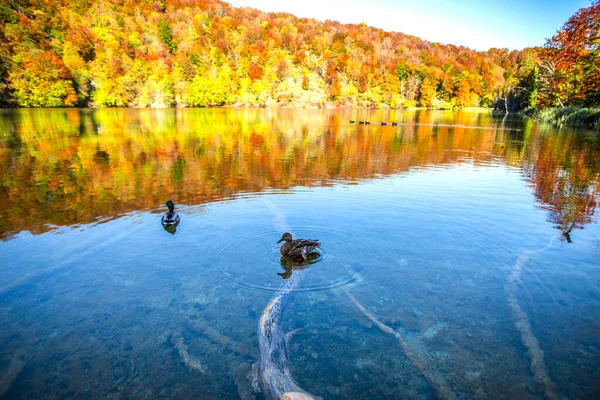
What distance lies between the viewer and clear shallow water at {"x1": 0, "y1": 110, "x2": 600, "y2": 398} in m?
5.07

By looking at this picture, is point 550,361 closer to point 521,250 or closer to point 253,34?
point 521,250

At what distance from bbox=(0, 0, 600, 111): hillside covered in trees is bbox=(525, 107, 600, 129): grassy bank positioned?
292 inches

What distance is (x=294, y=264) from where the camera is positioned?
832 cm

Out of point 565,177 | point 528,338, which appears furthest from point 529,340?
point 565,177

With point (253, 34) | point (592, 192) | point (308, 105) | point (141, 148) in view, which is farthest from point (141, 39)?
point (592, 192)

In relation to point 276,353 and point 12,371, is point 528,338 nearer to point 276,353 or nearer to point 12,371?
point 276,353

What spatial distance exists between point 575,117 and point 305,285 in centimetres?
5944

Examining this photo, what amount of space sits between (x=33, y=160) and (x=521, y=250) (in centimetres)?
2809

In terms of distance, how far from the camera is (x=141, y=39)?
142 metres

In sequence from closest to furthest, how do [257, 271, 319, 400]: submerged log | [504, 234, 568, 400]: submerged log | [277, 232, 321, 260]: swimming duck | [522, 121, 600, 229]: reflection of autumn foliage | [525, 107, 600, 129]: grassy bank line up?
[257, 271, 319, 400]: submerged log < [504, 234, 568, 400]: submerged log < [277, 232, 321, 260]: swimming duck < [522, 121, 600, 229]: reflection of autumn foliage < [525, 107, 600, 129]: grassy bank

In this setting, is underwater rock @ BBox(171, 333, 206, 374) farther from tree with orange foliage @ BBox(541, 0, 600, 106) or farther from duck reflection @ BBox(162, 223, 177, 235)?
tree with orange foliage @ BBox(541, 0, 600, 106)

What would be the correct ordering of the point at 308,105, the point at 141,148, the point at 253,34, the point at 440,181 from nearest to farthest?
the point at 440,181, the point at 141,148, the point at 308,105, the point at 253,34

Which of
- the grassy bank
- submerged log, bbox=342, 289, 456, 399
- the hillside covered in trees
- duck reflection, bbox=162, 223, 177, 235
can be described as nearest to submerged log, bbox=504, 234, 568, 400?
submerged log, bbox=342, 289, 456, 399

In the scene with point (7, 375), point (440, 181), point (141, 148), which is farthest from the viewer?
point (141, 148)
